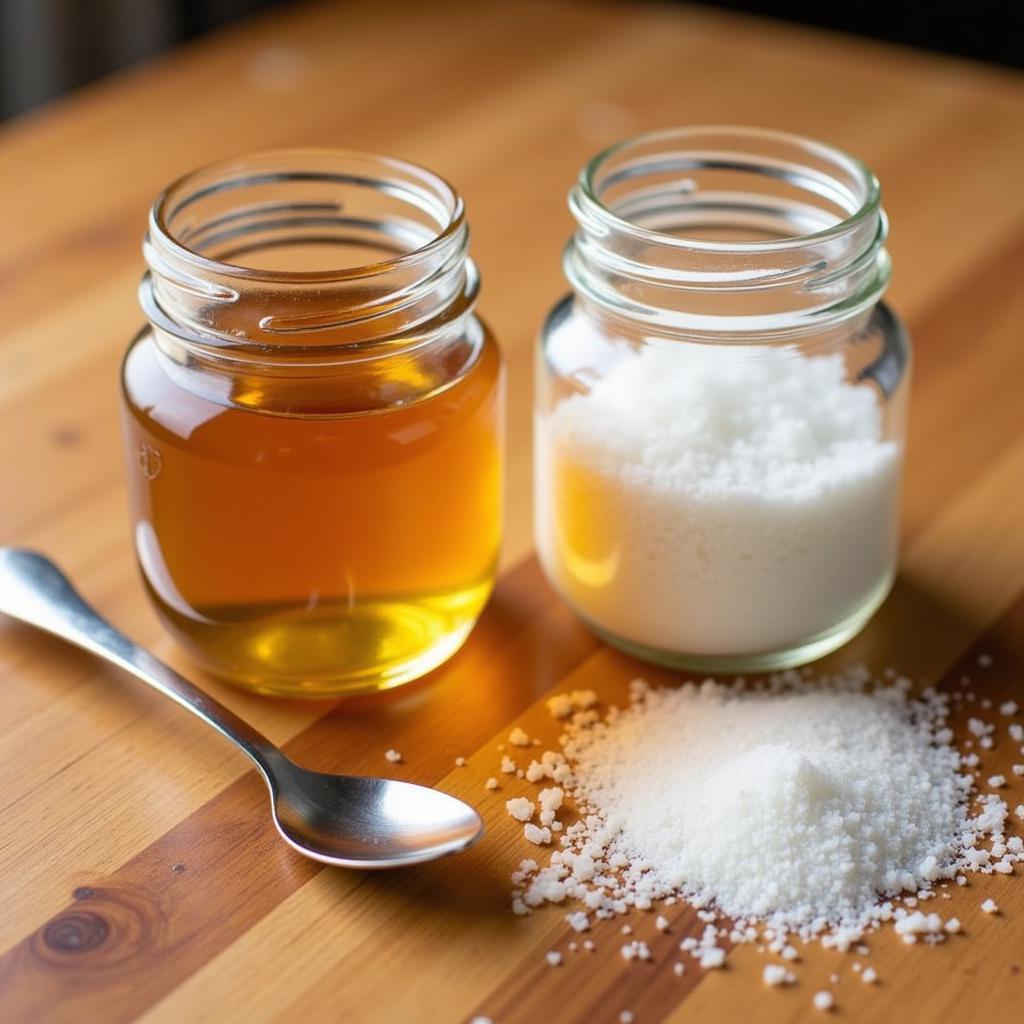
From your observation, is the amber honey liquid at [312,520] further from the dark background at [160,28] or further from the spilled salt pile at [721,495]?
the dark background at [160,28]

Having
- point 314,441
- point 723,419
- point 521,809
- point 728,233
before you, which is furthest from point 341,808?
point 728,233

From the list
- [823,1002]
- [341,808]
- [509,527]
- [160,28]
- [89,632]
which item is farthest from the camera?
[160,28]

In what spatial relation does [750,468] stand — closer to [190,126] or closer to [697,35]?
[190,126]

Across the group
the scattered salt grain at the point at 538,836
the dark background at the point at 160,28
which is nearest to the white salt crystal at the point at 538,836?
the scattered salt grain at the point at 538,836

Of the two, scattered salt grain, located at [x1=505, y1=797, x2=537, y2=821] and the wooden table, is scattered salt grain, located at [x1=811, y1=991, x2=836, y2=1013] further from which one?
scattered salt grain, located at [x1=505, y1=797, x2=537, y2=821]

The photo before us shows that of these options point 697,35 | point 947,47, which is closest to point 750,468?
point 697,35

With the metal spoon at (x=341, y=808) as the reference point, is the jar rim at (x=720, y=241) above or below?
above

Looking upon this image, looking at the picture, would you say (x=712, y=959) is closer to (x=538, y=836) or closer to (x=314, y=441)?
(x=538, y=836)

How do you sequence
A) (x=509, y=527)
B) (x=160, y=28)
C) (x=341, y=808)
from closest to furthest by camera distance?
1. (x=341, y=808)
2. (x=509, y=527)
3. (x=160, y=28)
